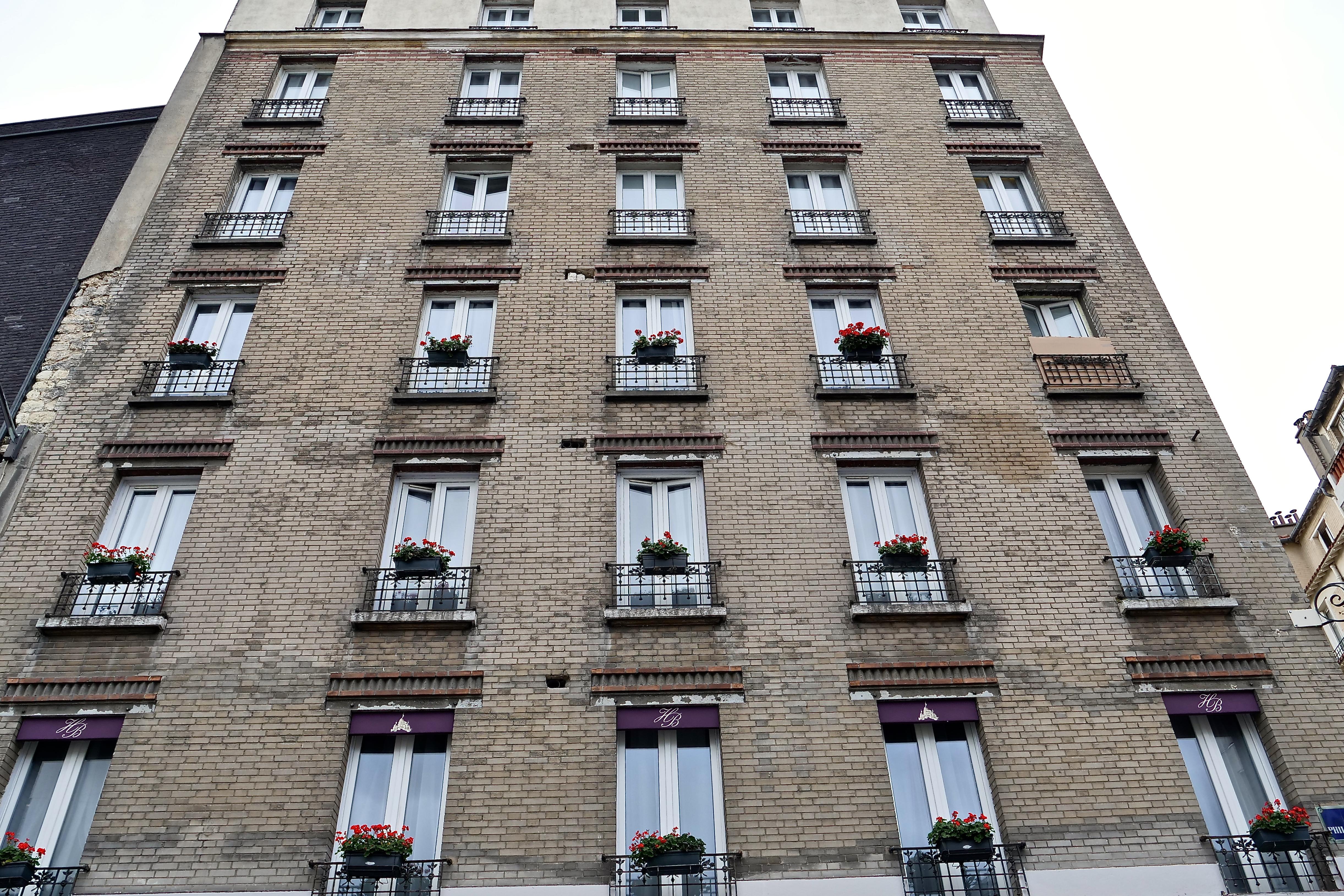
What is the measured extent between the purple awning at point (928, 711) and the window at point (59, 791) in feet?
29.2

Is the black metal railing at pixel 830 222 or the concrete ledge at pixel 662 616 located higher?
the black metal railing at pixel 830 222

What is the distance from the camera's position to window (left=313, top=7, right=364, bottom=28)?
72.1ft

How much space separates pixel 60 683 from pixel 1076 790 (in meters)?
11.8

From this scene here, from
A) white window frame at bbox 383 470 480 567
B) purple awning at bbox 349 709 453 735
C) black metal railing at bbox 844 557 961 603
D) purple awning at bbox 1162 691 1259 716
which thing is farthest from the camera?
white window frame at bbox 383 470 480 567

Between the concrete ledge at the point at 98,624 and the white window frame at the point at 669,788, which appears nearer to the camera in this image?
the white window frame at the point at 669,788

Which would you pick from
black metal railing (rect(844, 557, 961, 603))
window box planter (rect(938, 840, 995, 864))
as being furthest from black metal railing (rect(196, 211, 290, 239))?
window box planter (rect(938, 840, 995, 864))

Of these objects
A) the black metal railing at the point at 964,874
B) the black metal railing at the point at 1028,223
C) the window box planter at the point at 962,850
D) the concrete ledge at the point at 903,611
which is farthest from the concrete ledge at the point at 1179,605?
the black metal railing at the point at 1028,223

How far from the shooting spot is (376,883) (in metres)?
10.4

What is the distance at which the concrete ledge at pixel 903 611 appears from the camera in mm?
12398

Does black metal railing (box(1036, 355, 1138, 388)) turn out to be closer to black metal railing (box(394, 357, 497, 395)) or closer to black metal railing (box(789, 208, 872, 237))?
black metal railing (box(789, 208, 872, 237))

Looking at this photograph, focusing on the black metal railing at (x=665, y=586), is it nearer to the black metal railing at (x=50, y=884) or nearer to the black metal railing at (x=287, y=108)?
the black metal railing at (x=50, y=884)

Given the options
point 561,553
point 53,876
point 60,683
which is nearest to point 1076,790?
point 561,553

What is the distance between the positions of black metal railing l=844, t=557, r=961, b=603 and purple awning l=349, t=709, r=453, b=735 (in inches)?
207

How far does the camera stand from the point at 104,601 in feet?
41.0
